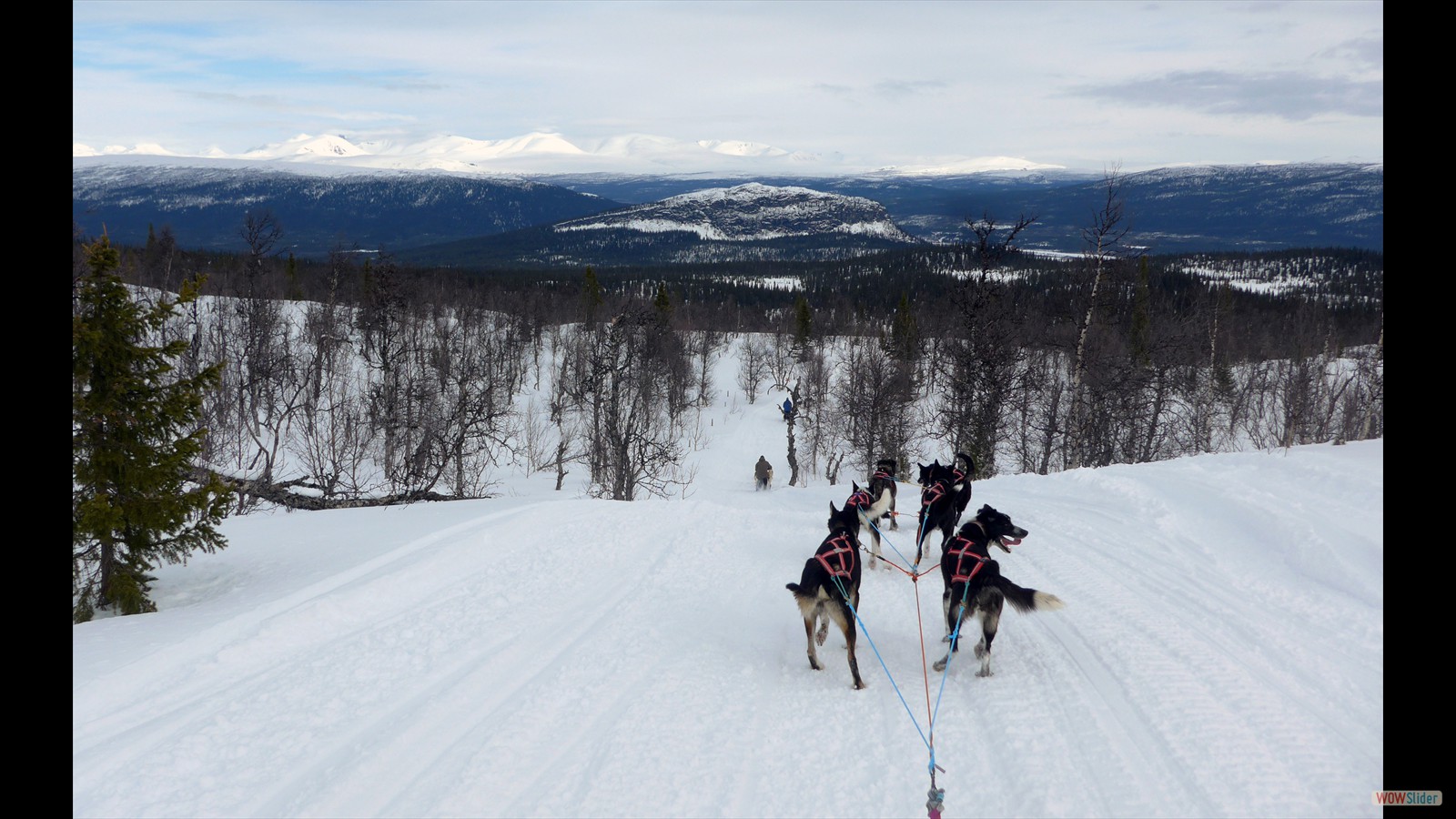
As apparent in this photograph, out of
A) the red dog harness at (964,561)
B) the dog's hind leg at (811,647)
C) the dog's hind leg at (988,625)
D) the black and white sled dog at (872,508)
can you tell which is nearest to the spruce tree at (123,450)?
the dog's hind leg at (811,647)

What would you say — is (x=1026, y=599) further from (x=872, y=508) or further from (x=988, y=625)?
(x=872, y=508)

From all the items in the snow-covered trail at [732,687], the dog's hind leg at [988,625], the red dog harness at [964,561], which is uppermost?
the red dog harness at [964,561]

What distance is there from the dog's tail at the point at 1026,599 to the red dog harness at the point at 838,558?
1.36 m

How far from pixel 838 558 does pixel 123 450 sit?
10907mm

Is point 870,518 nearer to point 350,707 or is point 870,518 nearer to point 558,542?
point 558,542

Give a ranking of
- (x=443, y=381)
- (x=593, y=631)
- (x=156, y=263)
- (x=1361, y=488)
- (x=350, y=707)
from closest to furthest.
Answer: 1. (x=350, y=707)
2. (x=593, y=631)
3. (x=1361, y=488)
4. (x=443, y=381)
5. (x=156, y=263)

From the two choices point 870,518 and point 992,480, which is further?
point 992,480

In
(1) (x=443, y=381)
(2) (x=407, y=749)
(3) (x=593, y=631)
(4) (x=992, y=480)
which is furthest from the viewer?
(1) (x=443, y=381)

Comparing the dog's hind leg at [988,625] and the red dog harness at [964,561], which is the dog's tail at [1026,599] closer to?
the dog's hind leg at [988,625]

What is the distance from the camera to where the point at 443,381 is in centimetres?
3969

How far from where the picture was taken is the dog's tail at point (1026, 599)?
19.9ft
